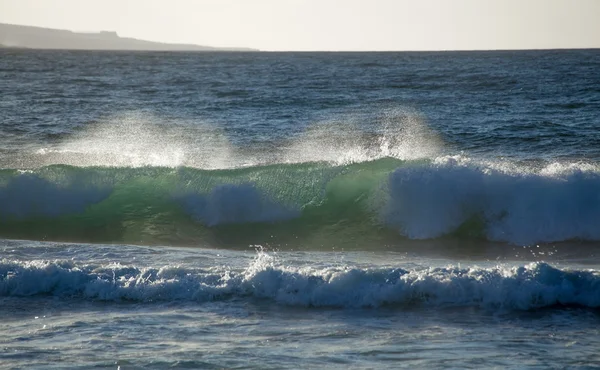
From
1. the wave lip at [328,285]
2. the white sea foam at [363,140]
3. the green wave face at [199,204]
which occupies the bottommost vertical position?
the wave lip at [328,285]

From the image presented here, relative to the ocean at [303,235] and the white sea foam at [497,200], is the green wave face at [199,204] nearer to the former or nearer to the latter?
the ocean at [303,235]

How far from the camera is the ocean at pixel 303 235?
7.44 meters

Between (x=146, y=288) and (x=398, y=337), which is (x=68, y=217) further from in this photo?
(x=398, y=337)

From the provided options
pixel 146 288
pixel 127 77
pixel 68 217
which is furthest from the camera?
pixel 127 77

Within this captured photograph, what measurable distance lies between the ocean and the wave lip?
2 cm

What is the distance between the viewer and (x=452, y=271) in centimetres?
917

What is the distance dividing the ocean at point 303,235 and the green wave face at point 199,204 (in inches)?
1.7

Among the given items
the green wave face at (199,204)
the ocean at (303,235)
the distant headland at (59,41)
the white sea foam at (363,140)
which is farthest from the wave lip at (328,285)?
the distant headland at (59,41)

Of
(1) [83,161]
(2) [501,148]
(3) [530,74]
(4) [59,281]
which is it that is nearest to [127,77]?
(3) [530,74]

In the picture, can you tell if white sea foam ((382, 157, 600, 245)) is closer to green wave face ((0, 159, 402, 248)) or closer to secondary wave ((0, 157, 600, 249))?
secondary wave ((0, 157, 600, 249))

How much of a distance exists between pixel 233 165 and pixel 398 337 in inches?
465

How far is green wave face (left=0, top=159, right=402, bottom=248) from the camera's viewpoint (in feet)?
45.0

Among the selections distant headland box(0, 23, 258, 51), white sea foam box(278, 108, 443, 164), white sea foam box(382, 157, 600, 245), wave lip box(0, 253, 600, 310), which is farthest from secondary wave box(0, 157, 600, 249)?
distant headland box(0, 23, 258, 51)

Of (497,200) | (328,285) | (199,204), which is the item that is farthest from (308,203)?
(328,285)
